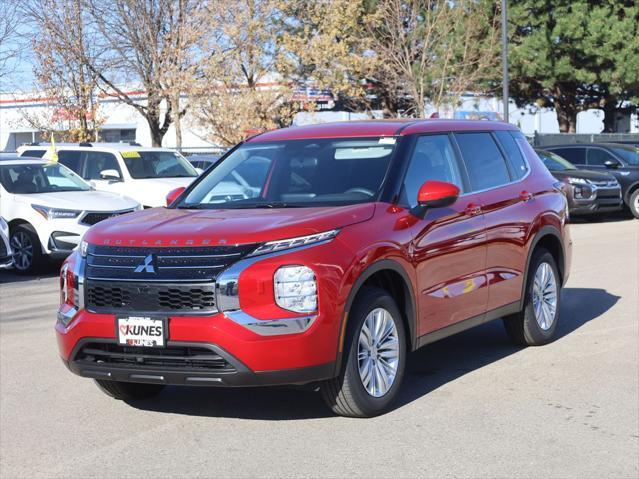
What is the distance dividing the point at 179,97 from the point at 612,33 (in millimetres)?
18459

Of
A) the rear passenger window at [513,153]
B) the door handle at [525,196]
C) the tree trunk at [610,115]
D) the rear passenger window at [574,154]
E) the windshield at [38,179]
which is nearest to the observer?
the door handle at [525,196]

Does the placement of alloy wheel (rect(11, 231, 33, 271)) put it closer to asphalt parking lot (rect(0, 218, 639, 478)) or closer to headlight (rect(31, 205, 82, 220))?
headlight (rect(31, 205, 82, 220))

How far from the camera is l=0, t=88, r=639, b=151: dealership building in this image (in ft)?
111

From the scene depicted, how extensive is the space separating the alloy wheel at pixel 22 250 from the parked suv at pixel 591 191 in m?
11.7

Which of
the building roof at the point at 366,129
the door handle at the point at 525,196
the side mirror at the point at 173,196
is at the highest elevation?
the building roof at the point at 366,129

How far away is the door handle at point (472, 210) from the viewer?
730cm

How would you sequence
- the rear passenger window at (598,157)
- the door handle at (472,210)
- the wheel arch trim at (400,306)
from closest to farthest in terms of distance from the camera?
the wheel arch trim at (400,306)
the door handle at (472,210)
the rear passenger window at (598,157)

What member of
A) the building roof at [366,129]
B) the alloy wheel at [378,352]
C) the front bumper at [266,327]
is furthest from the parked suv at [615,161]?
the front bumper at [266,327]

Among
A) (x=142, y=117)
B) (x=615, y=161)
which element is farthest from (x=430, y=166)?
(x=142, y=117)

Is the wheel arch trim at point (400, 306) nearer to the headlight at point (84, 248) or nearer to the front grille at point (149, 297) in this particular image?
the front grille at point (149, 297)

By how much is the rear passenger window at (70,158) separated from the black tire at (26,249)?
147 inches

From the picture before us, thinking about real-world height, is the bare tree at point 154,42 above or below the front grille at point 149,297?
above

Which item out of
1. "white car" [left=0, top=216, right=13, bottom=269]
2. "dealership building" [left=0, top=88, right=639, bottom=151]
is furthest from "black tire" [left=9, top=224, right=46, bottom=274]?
"dealership building" [left=0, top=88, right=639, bottom=151]

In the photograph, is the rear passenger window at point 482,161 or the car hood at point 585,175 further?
the car hood at point 585,175
